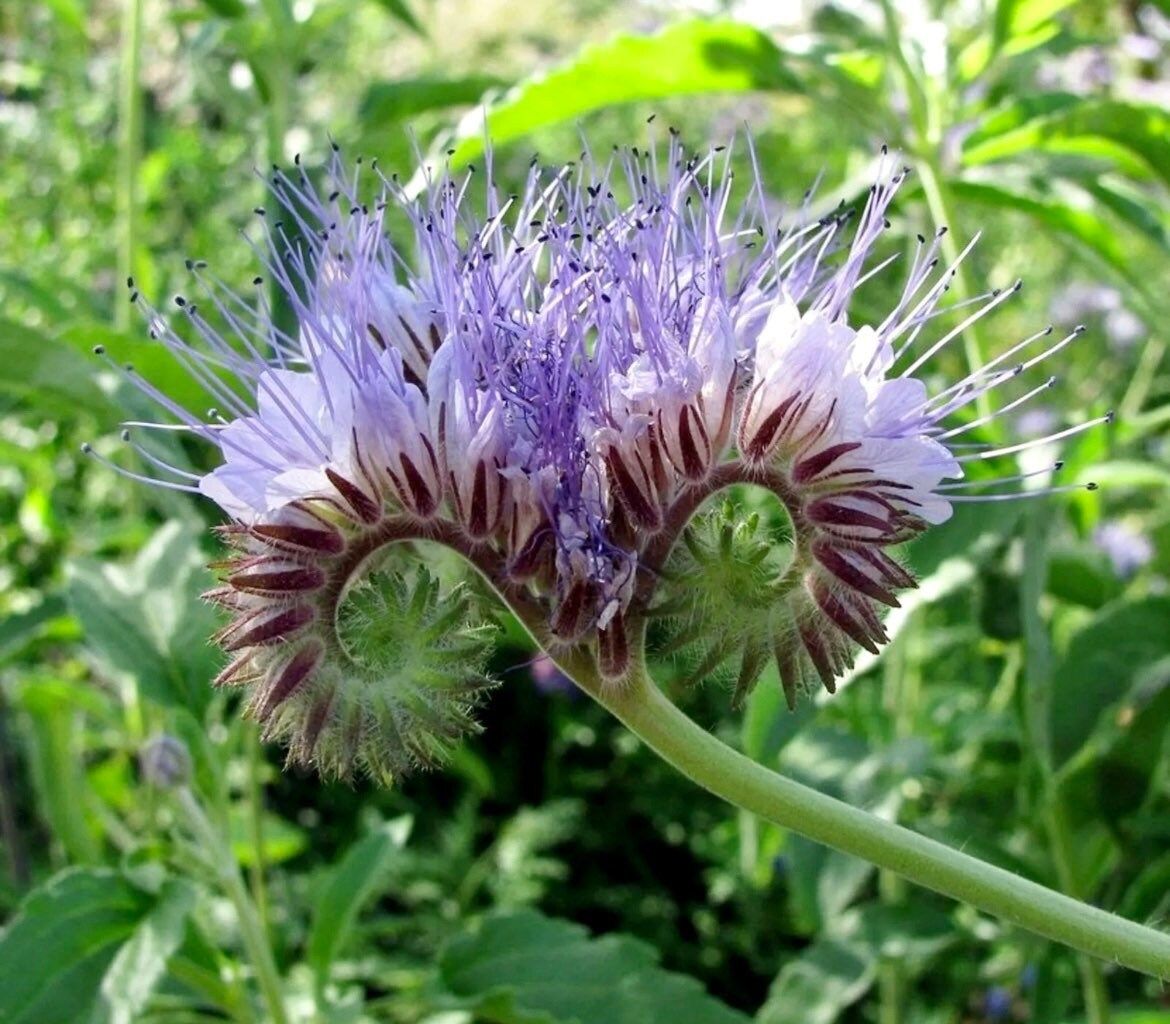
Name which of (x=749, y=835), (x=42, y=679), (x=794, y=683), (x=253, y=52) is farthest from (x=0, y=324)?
(x=749, y=835)

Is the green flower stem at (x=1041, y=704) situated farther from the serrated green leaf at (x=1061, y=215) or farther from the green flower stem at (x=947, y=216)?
the serrated green leaf at (x=1061, y=215)

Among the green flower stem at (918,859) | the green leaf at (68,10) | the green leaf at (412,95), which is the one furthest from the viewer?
the green leaf at (68,10)

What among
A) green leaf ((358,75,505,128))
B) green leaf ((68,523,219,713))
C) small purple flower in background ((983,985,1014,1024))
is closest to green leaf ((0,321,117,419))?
green leaf ((68,523,219,713))

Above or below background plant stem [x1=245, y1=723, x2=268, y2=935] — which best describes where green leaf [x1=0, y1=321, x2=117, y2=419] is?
above

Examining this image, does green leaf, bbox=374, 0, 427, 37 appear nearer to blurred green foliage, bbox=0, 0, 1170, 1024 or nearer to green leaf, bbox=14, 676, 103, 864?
blurred green foliage, bbox=0, 0, 1170, 1024

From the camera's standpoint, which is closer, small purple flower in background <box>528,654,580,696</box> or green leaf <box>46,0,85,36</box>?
green leaf <box>46,0,85,36</box>

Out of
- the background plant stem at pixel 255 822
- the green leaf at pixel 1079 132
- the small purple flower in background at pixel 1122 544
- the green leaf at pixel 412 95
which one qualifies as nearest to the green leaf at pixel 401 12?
the green leaf at pixel 412 95

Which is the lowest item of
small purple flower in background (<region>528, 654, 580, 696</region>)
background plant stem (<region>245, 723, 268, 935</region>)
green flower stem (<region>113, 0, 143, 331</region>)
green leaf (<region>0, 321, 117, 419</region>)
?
background plant stem (<region>245, 723, 268, 935</region>)

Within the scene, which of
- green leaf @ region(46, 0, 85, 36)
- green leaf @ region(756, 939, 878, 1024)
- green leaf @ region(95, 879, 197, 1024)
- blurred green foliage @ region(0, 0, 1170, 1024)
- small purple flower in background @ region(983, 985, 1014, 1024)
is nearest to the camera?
green leaf @ region(95, 879, 197, 1024)

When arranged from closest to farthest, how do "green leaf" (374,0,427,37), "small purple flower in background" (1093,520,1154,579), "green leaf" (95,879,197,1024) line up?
"green leaf" (95,879,197,1024) → "green leaf" (374,0,427,37) → "small purple flower in background" (1093,520,1154,579)

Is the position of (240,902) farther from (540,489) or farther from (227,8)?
(227,8)
